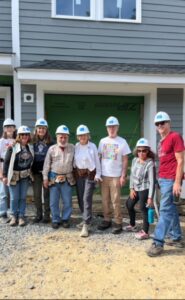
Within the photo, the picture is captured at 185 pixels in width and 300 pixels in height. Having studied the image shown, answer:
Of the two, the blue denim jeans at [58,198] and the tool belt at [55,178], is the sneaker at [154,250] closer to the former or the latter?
the blue denim jeans at [58,198]

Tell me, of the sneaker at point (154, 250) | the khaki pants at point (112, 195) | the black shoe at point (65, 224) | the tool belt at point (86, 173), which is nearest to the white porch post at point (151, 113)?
the khaki pants at point (112, 195)

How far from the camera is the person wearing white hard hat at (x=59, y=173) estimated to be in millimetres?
5555

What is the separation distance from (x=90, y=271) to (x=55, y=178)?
1.76 metres

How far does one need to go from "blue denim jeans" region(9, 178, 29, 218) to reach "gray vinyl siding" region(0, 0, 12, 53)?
289cm

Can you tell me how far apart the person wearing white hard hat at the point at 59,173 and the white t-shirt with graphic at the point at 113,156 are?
0.52 meters

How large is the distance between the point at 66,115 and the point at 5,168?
2524 millimetres

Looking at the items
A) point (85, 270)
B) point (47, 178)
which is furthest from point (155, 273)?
point (47, 178)

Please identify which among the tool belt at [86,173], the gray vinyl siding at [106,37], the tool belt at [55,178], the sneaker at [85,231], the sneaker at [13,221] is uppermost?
the gray vinyl siding at [106,37]

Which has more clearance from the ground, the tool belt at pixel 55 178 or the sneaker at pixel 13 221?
the tool belt at pixel 55 178

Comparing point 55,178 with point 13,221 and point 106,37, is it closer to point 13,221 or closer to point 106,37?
→ point 13,221

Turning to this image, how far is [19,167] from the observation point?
5.61 meters

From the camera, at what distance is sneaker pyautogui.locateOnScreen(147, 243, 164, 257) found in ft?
15.2

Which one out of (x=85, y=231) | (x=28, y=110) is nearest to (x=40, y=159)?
(x=85, y=231)

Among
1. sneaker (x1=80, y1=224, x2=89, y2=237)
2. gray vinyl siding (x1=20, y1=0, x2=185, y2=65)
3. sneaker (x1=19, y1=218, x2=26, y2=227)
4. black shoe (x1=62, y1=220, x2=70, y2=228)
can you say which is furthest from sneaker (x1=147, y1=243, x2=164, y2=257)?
gray vinyl siding (x1=20, y1=0, x2=185, y2=65)
